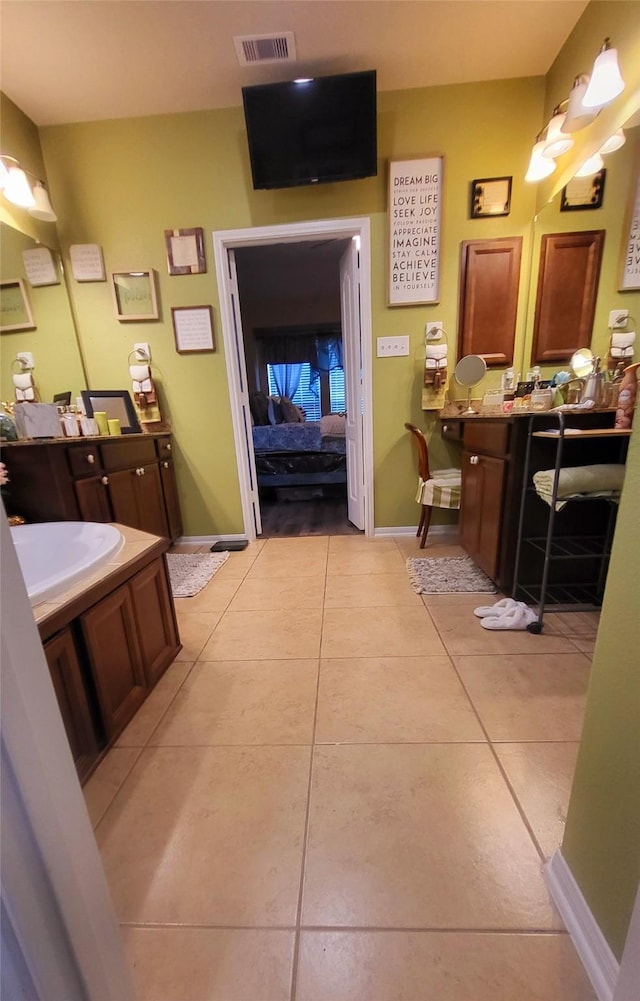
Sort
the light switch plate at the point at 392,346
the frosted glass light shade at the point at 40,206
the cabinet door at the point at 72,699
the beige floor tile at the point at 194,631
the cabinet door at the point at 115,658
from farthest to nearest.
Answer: the light switch plate at the point at 392,346 → the frosted glass light shade at the point at 40,206 → the beige floor tile at the point at 194,631 → the cabinet door at the point at 115,658 → the cabinet door at the point at 72,699

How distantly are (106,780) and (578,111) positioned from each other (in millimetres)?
3171

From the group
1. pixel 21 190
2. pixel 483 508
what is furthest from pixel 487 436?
pixel 21 190

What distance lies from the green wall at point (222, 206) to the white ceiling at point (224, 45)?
108 mm

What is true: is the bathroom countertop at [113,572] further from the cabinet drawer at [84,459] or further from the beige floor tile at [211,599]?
the beige floor tile at [211,599]

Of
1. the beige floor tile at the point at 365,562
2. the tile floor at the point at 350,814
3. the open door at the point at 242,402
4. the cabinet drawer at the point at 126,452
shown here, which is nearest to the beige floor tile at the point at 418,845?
the tile floor at the point at 350,814

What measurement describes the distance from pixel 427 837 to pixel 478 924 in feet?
0.51

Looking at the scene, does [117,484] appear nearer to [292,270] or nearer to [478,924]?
[478,924]

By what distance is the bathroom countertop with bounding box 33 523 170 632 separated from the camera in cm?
93

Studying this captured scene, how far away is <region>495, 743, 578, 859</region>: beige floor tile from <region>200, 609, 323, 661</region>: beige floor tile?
2.42 ft

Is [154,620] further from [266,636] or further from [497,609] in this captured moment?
[497,609]

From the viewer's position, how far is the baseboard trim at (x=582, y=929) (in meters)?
0.59

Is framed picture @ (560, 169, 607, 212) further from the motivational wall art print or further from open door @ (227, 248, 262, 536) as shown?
open door @ (227, 248, 262, 536)

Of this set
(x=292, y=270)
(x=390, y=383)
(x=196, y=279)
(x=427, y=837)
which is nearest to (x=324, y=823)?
(x=427, y=837)

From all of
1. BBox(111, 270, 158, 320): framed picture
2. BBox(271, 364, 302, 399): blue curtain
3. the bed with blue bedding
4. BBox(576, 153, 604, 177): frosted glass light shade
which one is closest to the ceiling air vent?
BBox(111, 270, 158, 320): framed picture
